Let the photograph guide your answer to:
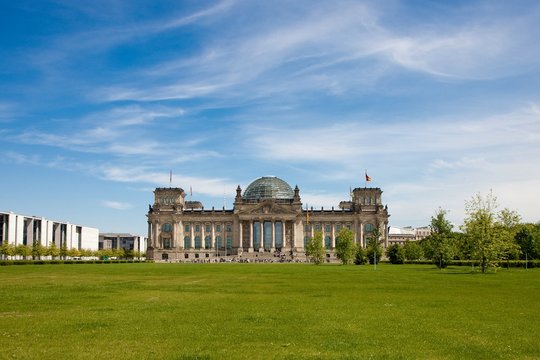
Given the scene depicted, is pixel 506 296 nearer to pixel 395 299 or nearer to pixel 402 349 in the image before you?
pixel 395 299

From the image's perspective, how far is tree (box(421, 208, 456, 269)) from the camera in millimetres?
94938

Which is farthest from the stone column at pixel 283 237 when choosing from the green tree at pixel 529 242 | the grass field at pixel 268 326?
the grass field at pixel 268 326

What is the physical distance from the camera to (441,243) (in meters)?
95.6

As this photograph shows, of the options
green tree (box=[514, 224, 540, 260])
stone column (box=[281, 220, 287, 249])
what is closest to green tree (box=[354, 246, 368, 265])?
green tree (box=[514, 224, 540, 260])

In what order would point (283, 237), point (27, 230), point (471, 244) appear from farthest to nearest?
point (283, 237), point (27, 230), point (471, 244)

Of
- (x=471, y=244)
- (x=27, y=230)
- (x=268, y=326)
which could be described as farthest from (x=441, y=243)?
(x=27, y=230)

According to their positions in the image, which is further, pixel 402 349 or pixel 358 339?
pixel 358 339

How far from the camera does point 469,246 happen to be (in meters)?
82.5

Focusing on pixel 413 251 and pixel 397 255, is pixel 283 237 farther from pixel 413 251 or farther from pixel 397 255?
pixel 413 251

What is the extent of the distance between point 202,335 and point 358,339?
5.84 meters

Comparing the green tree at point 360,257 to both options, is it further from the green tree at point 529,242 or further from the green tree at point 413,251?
the green tree at point 529,242

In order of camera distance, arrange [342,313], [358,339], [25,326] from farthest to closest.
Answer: [342,313] < [25,326] < [358,339]

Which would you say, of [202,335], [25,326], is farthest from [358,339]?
[25,326]

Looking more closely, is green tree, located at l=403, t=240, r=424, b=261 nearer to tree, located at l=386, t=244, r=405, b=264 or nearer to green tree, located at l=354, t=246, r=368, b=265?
tree, located at l=386, t=244, r=405, b=264
